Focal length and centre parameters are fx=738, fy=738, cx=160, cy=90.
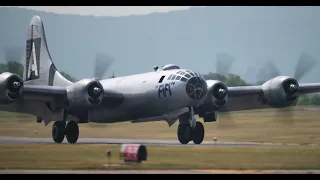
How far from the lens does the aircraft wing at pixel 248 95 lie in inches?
1560

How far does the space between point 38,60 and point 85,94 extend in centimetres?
916

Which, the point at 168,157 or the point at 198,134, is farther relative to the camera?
the point at 198,134

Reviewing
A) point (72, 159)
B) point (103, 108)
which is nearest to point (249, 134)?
point (103, 108)

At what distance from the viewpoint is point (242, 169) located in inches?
1061

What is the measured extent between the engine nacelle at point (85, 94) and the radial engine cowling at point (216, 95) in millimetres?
5426

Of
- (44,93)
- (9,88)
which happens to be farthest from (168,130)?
(9,88)

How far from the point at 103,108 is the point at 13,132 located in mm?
4952

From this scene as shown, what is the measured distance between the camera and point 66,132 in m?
38.6

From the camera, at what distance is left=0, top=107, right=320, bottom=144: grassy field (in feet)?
128

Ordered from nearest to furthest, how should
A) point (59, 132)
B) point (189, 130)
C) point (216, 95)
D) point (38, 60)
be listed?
point (189, 130)
point (216, 95)
point (59, 132)
point (38, 60)

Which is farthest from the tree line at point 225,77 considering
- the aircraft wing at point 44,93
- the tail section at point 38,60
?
the aircraft wing at point 44,93

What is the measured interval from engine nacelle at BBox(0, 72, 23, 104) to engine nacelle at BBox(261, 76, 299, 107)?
516 inches

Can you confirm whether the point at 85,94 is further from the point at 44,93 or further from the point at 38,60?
the point at 38,60

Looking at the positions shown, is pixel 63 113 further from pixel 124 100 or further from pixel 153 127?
pixel 153 127
